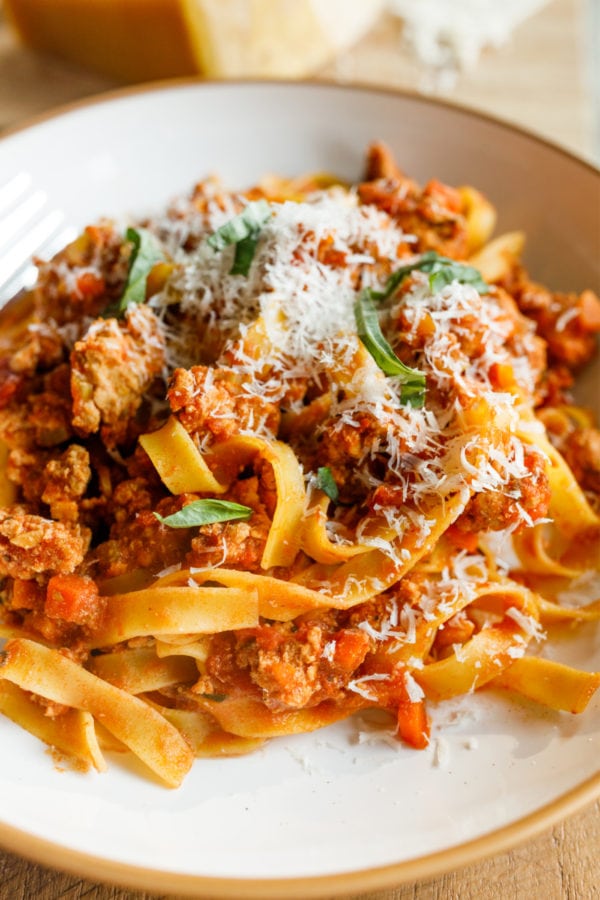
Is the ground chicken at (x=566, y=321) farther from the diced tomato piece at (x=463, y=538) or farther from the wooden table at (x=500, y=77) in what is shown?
the wooden table at (x=500, y=77)

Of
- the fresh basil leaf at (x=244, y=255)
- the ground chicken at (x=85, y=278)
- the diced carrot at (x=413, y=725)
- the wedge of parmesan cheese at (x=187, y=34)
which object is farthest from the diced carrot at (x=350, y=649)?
the wedge of parmesan cheese at (x=187, y=34)

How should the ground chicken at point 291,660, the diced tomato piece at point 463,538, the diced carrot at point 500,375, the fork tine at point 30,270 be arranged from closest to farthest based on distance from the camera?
1. the ground chicken at point 291,660
2. the diced tomato piece at point 463,538
3. the diced carrot at point 500,375
4. the fork tine at point 30,270

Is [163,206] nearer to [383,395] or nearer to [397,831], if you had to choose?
[383,395]

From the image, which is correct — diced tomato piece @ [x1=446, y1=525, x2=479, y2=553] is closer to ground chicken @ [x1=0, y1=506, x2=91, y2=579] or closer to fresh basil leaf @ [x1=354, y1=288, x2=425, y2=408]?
fresh basil leaf @ [x1=354, y1=288, x2=425, y2=408]

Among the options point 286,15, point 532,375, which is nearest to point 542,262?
point 532,375

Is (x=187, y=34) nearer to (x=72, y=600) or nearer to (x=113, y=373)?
(x=113, y=373)

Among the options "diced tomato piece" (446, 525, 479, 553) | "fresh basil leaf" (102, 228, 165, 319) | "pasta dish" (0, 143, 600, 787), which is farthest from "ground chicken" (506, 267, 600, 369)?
"fresh basil leaf" (102, 228, 165, 319)
